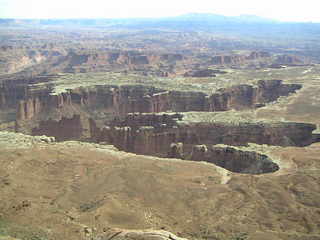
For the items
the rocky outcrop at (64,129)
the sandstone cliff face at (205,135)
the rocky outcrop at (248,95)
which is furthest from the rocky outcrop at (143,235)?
the rocky outcrop at (248,95)

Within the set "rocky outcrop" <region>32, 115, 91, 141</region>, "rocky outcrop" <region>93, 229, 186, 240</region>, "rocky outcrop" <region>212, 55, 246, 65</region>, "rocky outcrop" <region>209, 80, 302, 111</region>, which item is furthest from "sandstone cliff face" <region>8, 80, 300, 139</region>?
"rocky outcrop" <region>212, 55, 246, 65</region>

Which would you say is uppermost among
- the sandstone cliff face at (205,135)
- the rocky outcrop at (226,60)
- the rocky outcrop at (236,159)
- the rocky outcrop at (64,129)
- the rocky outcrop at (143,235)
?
the rocky outcrop at (143,235)

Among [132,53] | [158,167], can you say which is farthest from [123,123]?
[132,53]

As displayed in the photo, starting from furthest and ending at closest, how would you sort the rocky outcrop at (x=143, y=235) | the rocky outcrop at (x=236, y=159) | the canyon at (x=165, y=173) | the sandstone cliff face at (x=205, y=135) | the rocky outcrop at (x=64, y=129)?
the rocky outcrop at (x=64, y=129) < the sandstone cliff face at (x=205, y=135) < the rocky outcrop at (x=236, y=159) < the canyon at (x=165, y=173) < the rocky outcrop at (x=143, y=235)

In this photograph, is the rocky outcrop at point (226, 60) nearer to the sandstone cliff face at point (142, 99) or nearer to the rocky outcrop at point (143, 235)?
the sandstone cliff face at point (142, 99)

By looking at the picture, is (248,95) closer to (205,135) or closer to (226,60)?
(205,135)

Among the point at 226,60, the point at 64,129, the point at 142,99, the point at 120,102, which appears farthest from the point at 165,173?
the point at 226,60

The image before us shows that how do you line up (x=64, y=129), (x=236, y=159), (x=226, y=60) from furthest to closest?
(x=226, y=60), (x=64, y=129), (x=236, y=159)

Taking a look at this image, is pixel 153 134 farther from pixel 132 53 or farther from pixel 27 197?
pixel 132 53
